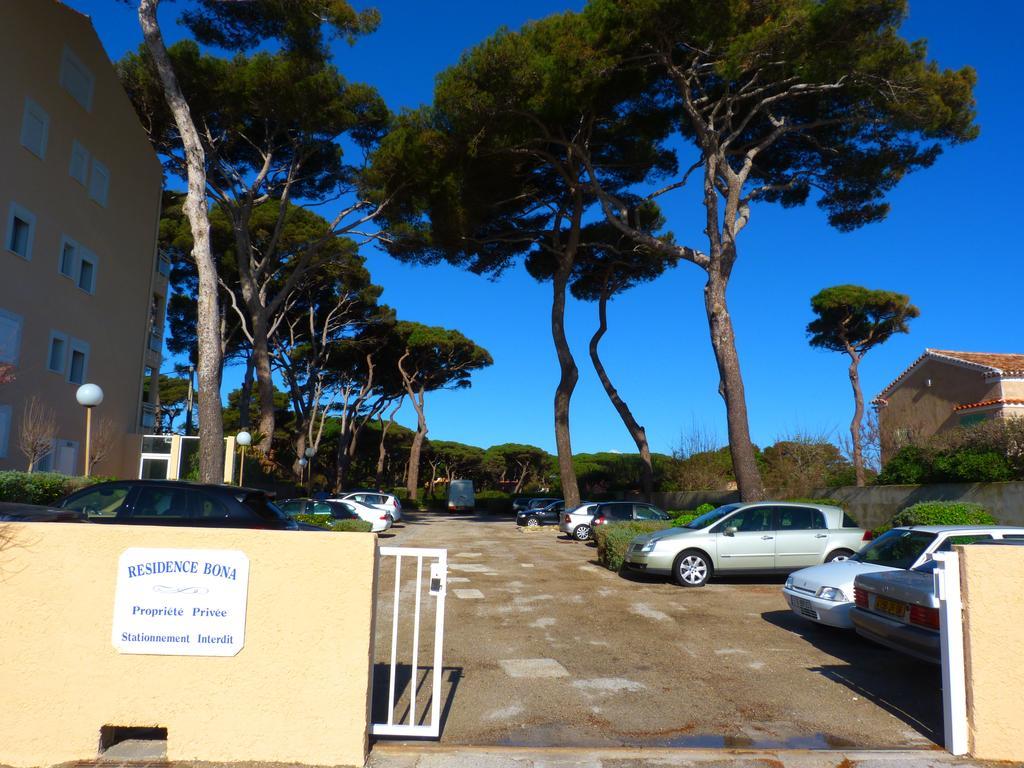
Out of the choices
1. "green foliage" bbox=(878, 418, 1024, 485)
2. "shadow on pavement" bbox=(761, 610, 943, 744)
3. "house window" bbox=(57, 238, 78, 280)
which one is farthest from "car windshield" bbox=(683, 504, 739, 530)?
"house window" bbox=(57, 238, 78, 280)

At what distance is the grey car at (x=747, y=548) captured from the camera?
11883 millimetres


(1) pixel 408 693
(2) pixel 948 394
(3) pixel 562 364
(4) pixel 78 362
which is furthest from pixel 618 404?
(1) pixel 408 693

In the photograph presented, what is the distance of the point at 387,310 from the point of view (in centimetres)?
4116

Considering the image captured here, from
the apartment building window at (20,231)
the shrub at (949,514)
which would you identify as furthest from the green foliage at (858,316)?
the apartment building window at (20,231)

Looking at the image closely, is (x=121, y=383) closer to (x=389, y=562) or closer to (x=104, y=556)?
(x=389, y=562)

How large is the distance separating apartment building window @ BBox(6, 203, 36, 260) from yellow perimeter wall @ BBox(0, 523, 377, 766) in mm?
16379

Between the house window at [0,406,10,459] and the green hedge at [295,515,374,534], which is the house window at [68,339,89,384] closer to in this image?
the house window at [0,406,10,459]

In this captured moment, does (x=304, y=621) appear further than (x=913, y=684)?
No

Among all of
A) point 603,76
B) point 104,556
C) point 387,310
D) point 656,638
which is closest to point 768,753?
point 656,638

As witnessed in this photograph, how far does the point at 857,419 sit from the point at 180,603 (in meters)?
31.6

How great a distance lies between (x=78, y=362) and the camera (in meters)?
21.6

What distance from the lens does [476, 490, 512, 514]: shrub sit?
5353 cm

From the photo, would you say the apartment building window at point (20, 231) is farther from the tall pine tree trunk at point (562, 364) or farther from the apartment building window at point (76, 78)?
the tall pine tree trunk at point (562, 364)

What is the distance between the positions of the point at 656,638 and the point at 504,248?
21329 millimetres
